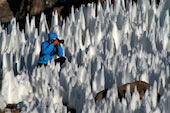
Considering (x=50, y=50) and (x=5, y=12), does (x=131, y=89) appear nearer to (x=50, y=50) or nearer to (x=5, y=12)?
(x=50, y=50)

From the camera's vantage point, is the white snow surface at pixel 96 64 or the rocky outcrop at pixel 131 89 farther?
the rocky outcrop at pixel 131 89

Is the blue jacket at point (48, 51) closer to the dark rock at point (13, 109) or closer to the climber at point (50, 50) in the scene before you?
the climber at point (50, 50)

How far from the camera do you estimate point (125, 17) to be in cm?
808

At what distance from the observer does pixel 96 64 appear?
5852 mm

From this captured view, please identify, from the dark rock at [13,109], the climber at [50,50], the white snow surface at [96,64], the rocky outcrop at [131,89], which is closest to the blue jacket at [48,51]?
the climber at [50,50]

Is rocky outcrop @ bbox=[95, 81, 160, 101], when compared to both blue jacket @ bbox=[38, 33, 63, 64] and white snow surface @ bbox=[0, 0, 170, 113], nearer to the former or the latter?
white snow surface @ bbox=[0, 0, 170, 113]

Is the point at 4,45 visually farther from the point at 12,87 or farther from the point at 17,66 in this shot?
the point at 12,87

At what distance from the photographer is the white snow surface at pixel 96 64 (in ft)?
15.0

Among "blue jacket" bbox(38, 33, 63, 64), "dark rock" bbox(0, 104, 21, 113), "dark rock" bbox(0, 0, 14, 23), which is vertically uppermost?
"dark rock" bbox(0, 0, 14, 23)

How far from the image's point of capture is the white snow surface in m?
4.58

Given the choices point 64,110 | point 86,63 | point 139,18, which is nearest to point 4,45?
point 86,63

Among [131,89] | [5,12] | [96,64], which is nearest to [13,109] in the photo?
[96,64]

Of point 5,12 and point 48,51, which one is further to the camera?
point 5,12

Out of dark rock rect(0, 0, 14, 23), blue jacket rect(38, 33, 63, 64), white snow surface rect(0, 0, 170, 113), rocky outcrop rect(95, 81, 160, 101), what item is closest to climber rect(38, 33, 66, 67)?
blue jacket rect(38, 33, 63, 64)
